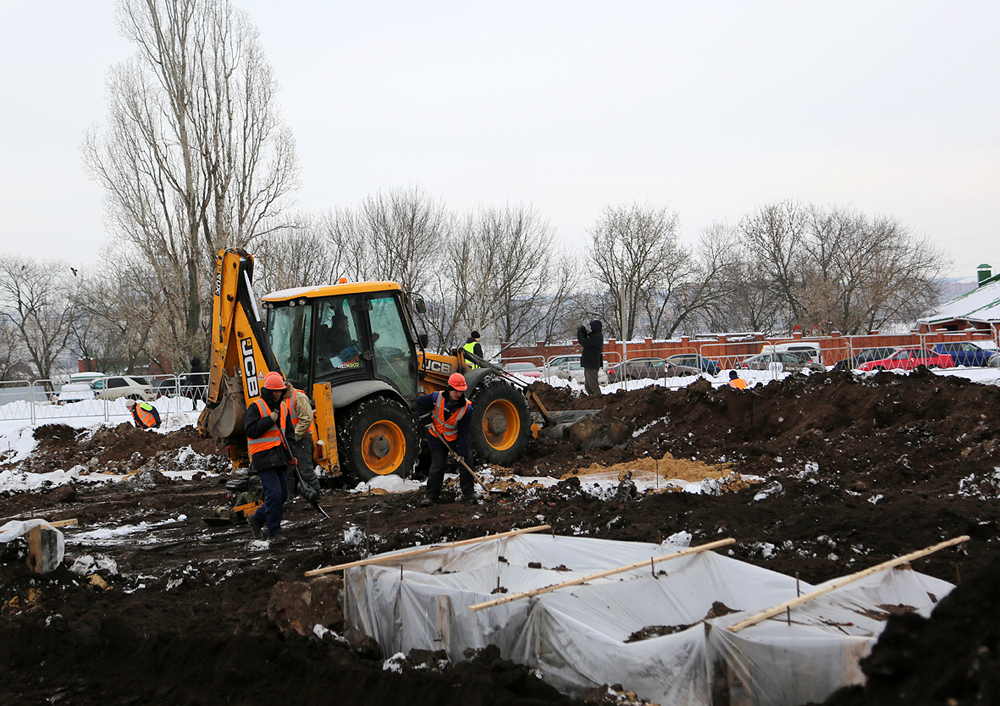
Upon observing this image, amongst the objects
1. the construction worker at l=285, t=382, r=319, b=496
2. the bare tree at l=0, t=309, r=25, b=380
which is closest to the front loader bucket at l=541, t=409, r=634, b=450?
the construction worker at l=285, t=382, r=319, b=496

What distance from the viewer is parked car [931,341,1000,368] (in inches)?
761

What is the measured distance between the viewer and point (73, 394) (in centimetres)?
1956

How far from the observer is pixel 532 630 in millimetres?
3990

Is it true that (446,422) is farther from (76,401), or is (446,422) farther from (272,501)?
(76,401)

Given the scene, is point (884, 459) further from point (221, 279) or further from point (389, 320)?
point (221, 279)

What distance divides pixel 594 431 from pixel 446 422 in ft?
12.6

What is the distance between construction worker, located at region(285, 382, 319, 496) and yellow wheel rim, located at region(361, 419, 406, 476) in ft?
4.19

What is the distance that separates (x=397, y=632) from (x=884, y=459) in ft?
24.5

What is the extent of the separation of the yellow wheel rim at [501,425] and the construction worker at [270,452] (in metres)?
3.77

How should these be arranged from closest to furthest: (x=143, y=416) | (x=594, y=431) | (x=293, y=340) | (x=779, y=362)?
(x=293, y=340) → (x=594, y=431) → (x=143, y=416) → (x=779, y=362)

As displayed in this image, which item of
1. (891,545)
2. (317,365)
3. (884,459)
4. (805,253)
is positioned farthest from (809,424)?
(805,253)

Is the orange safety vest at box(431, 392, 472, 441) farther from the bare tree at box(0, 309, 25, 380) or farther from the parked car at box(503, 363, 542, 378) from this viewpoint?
the bare tree at box(0, 309, 25, 380)

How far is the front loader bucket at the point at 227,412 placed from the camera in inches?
338

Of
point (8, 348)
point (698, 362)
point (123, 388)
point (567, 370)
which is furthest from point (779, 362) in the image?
point (8, 348)
